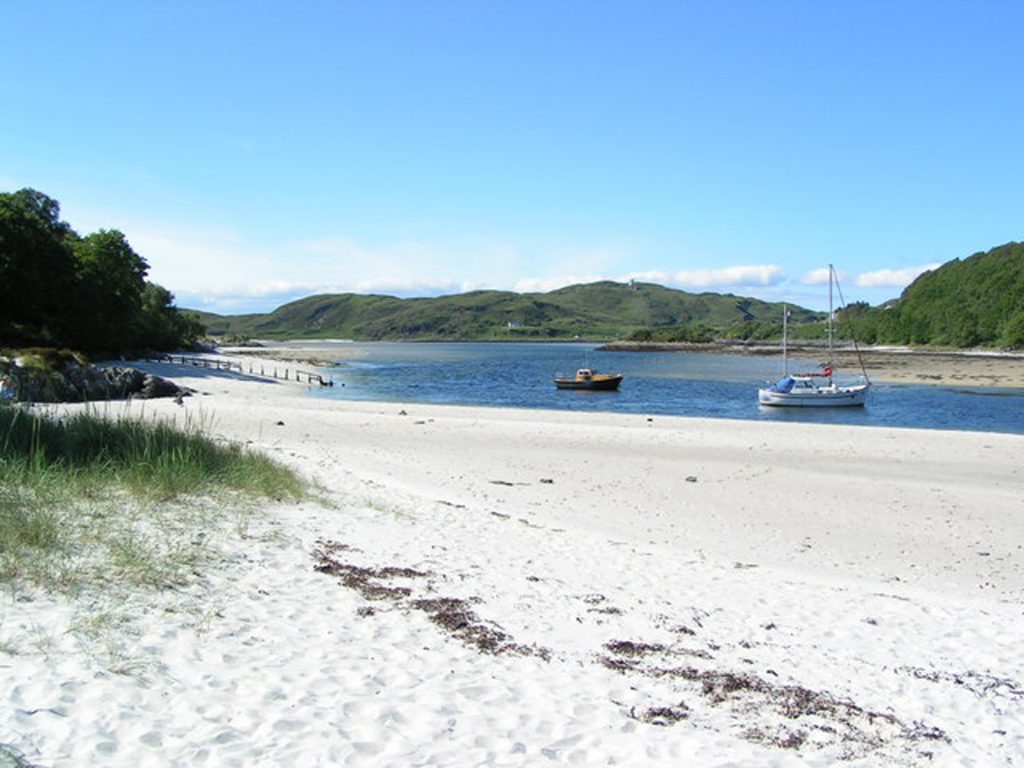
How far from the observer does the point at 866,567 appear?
491 inches

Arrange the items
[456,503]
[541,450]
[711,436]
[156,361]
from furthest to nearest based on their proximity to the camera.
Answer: [156,361] < [711,436] < [541,450] < [456,503]

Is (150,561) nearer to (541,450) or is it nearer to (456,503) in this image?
(456,503)

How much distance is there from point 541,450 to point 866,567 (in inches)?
503

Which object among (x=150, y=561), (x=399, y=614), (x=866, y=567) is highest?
(x=150, y=561)

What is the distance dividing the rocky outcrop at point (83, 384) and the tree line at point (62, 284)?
818 inches

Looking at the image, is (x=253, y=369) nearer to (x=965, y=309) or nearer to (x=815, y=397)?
(x=815, y=397)

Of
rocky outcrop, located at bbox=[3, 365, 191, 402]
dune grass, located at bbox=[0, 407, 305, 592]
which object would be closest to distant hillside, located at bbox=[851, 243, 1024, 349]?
rocky outcrop, located at bbox=[3, 365, 191, 402]

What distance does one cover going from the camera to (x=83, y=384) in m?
34.8

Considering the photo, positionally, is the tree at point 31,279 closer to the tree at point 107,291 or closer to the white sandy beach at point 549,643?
the tree at point 107,291

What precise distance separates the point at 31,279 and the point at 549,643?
201 feet

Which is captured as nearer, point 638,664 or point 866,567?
point 638,664

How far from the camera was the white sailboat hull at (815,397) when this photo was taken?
47156mm

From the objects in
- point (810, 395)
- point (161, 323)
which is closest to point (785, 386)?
point (810, 395)

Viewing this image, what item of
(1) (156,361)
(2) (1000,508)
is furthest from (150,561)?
(1) (156,361)
